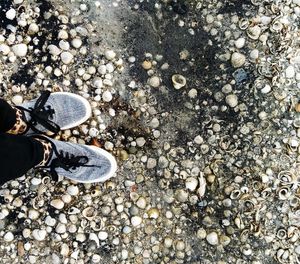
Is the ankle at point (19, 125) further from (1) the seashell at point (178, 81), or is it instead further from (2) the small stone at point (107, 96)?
(1) the seashell at point (178, 81)

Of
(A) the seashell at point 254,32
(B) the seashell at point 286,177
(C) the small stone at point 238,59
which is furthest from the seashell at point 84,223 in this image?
(A) the seashell at point 254,32

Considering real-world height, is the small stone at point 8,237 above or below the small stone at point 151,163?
below

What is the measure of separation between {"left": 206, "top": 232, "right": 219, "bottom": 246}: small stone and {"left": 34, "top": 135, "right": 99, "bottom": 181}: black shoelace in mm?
1002

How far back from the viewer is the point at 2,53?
3746 millimetres

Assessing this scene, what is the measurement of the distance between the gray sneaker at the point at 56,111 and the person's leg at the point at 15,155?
1.46 ft

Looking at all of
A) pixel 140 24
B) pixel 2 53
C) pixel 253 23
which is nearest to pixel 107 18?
pixel 140 24

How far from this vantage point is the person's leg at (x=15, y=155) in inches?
109

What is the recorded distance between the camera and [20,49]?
3721 millimetres

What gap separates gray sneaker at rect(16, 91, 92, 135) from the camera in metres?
3.58

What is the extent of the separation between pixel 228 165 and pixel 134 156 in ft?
2.22

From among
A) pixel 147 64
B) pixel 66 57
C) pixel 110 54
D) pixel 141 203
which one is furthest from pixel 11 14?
pixel 141 203

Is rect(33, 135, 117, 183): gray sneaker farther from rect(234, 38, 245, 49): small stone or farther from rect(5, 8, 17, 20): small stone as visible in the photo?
rect(234, 38, 245, 49): small stone

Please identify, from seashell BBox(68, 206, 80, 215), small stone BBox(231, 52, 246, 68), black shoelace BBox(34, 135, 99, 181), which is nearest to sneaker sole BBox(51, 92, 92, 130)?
black shoelace BBox(34, 135, 99, 181)

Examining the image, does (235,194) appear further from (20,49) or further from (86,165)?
(20,49)
